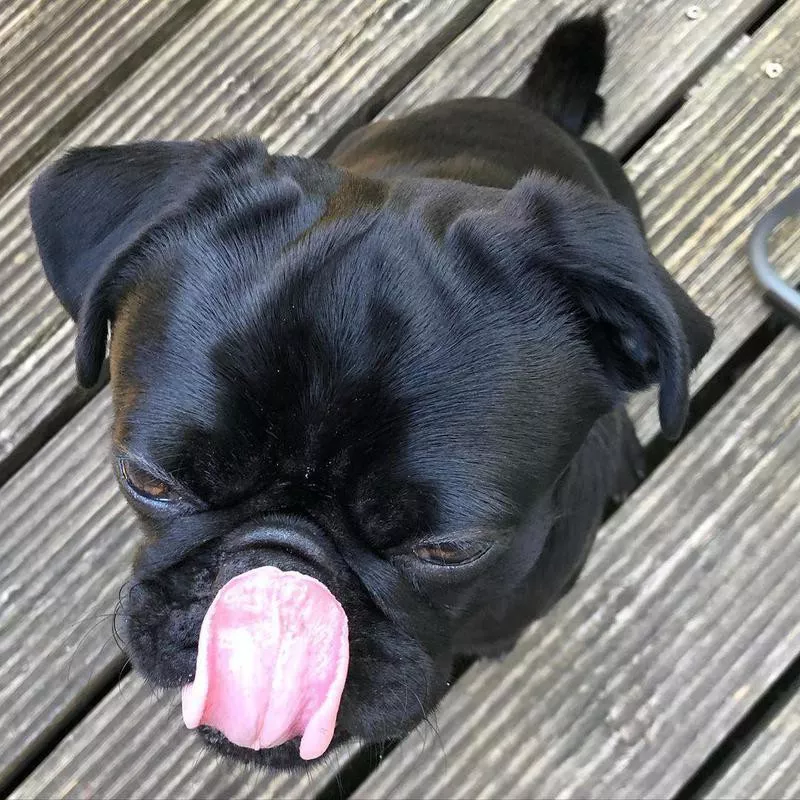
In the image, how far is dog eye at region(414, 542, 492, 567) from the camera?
105 cm

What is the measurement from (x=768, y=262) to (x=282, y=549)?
140 cm

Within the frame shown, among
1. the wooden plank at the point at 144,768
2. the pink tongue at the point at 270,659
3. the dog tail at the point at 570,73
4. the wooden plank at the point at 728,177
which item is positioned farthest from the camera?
the wooden plank at the point at 728,177

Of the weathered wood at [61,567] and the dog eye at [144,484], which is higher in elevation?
the dog eye at [144,484]

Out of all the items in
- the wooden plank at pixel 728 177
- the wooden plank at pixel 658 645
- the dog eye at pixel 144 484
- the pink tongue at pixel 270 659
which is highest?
the wooden plank at pixel 728 177

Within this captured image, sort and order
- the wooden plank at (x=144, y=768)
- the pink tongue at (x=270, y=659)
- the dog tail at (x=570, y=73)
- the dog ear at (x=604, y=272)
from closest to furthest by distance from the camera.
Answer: the pink tongue at (x=270, y=659) < the dog ear at (x=604, y=272) < the wooden plank at (x=144, y=768) < the dog tail at (x=570, y=73)

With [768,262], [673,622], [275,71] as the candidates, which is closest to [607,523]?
[673,622]

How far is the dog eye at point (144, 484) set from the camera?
109 centimetres

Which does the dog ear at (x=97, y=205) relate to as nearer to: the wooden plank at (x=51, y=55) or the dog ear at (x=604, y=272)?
the dog ear at (x=604, y=272)

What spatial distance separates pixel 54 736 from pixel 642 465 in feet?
4.59

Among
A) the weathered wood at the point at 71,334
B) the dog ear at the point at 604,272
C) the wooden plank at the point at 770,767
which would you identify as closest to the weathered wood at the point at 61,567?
the weathered wood at the point at 71,334

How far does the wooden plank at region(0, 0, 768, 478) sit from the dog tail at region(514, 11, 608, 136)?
0.51 feet

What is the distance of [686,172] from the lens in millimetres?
1986

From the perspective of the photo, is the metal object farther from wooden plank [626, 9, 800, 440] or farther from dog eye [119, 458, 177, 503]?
dog eye [119, 458, 177, 503]

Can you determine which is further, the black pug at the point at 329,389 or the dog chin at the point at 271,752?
the dog chin at the point at 271,752
